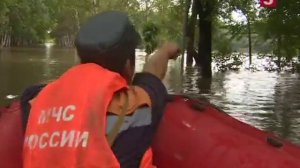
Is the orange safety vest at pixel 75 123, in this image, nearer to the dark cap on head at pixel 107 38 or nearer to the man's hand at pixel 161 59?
the dark cap on head at pixel 107 38

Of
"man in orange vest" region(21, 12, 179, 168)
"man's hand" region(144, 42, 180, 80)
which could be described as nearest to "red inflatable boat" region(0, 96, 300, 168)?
"man in orange vest" region(21, 12, 179, 168)

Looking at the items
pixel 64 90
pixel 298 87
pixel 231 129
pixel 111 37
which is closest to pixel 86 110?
pixel 64 90

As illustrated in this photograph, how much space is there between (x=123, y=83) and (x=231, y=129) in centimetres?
51

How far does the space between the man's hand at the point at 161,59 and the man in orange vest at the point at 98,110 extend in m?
0.20

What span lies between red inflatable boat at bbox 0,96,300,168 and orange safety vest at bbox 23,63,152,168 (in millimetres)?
139

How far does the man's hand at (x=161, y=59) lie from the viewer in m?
2.53

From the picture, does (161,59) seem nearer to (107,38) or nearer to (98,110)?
(107,38)

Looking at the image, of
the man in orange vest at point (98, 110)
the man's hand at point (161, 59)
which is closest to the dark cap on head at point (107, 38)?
the man in orange vest at point (98, 110)

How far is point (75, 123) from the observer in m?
2.09

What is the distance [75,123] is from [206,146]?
542 mm

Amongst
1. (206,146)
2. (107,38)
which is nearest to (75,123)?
(107,38)

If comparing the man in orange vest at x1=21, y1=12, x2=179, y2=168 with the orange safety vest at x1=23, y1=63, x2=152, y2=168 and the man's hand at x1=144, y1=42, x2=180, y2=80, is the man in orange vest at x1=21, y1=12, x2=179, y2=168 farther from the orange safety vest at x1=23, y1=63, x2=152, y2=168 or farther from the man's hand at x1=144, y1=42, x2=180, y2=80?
the man's hand at x1=144, y1=42, x2=180, y2=80

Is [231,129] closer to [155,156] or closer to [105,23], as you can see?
Result: [155,156]

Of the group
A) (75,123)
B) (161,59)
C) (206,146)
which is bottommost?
(206,146)
